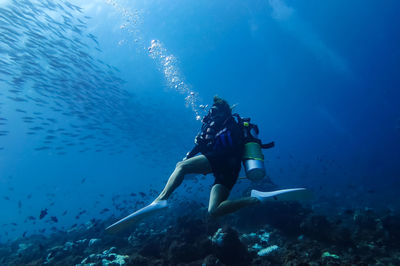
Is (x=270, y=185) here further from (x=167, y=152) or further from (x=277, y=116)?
(x=277, y=116)

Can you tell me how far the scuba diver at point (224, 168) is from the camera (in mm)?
3750

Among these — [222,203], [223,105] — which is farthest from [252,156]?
[223,105]

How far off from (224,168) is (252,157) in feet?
2.07

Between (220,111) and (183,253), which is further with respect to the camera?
(183,253)

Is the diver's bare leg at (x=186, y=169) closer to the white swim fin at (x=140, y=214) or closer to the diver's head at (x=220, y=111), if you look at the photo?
the white swim fin at (x=140, y=214)

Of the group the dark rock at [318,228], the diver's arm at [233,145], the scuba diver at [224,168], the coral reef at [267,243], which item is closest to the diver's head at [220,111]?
the scuba diver at [224,168]

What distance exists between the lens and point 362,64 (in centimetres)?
7262

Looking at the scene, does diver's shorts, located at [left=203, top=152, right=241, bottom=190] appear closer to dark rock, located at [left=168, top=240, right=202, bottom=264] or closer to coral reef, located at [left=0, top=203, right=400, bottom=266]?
coral reef, located at [left=0, top=203, right=400, bottom=266]

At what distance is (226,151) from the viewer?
416 cm

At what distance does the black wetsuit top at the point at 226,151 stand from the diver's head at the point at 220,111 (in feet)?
0.87

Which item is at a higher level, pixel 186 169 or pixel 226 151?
pixel 226 151

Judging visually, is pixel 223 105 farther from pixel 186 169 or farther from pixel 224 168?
pixel 186 169

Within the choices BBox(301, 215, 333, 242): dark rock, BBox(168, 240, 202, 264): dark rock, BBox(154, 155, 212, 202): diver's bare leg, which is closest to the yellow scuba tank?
BBox(154, 155, 212, 202): diver's bare leg

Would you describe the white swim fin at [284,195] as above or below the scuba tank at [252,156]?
below
